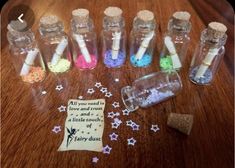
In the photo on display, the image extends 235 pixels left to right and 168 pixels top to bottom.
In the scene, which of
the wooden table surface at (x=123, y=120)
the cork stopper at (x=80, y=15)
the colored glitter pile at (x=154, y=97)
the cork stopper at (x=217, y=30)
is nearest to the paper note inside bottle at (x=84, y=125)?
the wooden table surface at (x=123, y=120)

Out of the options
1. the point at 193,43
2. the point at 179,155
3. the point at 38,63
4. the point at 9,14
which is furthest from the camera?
the point at 9,14

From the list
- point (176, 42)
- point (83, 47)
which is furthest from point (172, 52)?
point (83, 47)

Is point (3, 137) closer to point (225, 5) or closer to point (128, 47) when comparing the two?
point (128, 47)

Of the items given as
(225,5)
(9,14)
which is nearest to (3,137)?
(9,14)

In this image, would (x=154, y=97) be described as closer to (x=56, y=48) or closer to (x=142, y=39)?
(x=142, y=39)

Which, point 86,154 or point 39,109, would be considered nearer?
point 86,154

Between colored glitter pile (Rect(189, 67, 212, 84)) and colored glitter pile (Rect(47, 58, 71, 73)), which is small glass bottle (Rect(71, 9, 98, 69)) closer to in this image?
colored glitter pile (Rect(47, 58, 71, 73))
